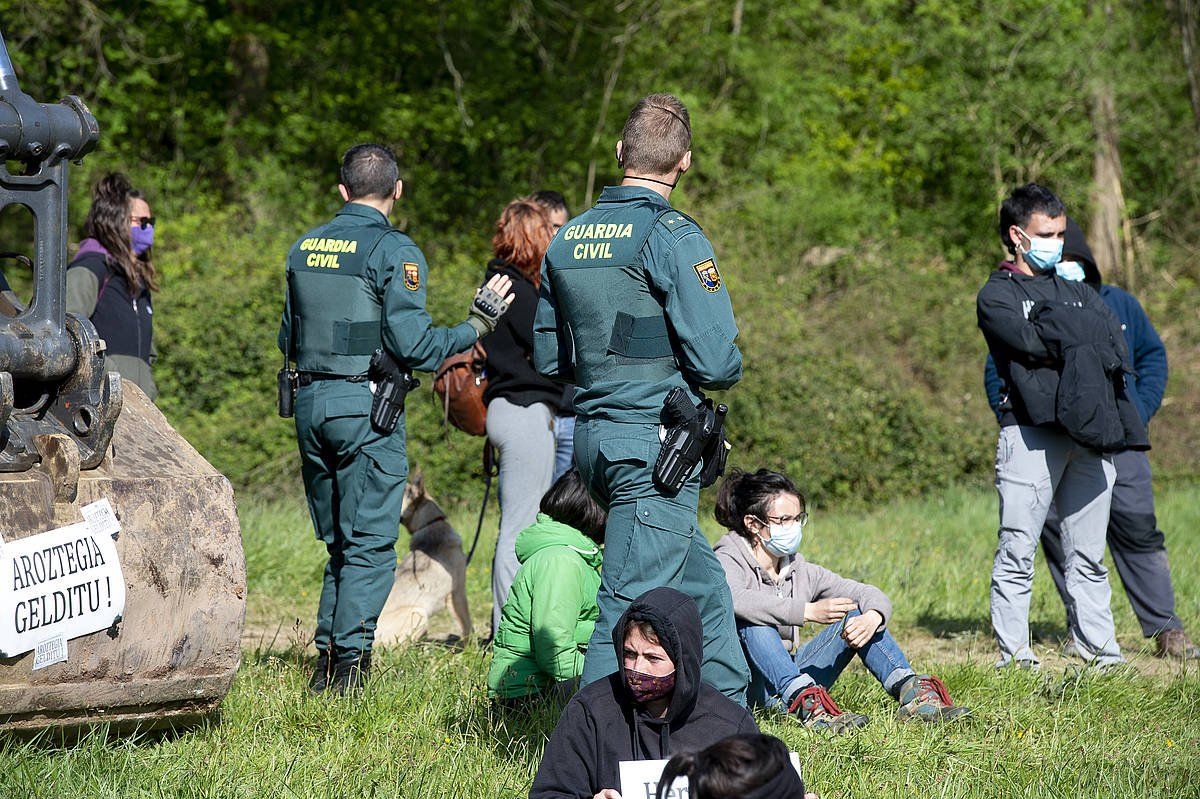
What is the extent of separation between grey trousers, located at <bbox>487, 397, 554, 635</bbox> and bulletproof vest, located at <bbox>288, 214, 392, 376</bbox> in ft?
Answer: 2.63

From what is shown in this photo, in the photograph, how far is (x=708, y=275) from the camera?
12.4ft

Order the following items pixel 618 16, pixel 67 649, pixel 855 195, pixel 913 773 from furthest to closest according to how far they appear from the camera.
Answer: pixel 855 195, pixel 618 16, pixel 913 773, pixel 67 649

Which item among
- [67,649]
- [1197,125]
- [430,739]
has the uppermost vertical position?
[1197,125]

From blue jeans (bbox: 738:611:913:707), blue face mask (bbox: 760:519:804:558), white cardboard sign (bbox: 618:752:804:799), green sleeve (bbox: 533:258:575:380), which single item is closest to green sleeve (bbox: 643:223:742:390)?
green sleeve (bbox: 533:258:575:380)

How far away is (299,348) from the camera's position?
17.7 ft

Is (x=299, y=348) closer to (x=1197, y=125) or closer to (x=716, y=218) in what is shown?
(x=716, y=218)

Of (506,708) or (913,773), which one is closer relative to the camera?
(913,773)

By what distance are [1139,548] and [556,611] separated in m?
3.15

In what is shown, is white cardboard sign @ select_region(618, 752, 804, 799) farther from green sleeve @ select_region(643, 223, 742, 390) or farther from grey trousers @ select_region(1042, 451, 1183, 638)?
grey trousers @ select_region(1042, 451, 1183, 638)

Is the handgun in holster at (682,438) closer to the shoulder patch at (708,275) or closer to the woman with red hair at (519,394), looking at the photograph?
the shoulder patch at (708,275)

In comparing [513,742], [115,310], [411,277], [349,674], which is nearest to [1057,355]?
[411,277]

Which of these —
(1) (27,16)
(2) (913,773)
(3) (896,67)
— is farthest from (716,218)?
(2) (913,773)

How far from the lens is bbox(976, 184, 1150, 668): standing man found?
5.61m

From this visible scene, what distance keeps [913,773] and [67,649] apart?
8.35ft
